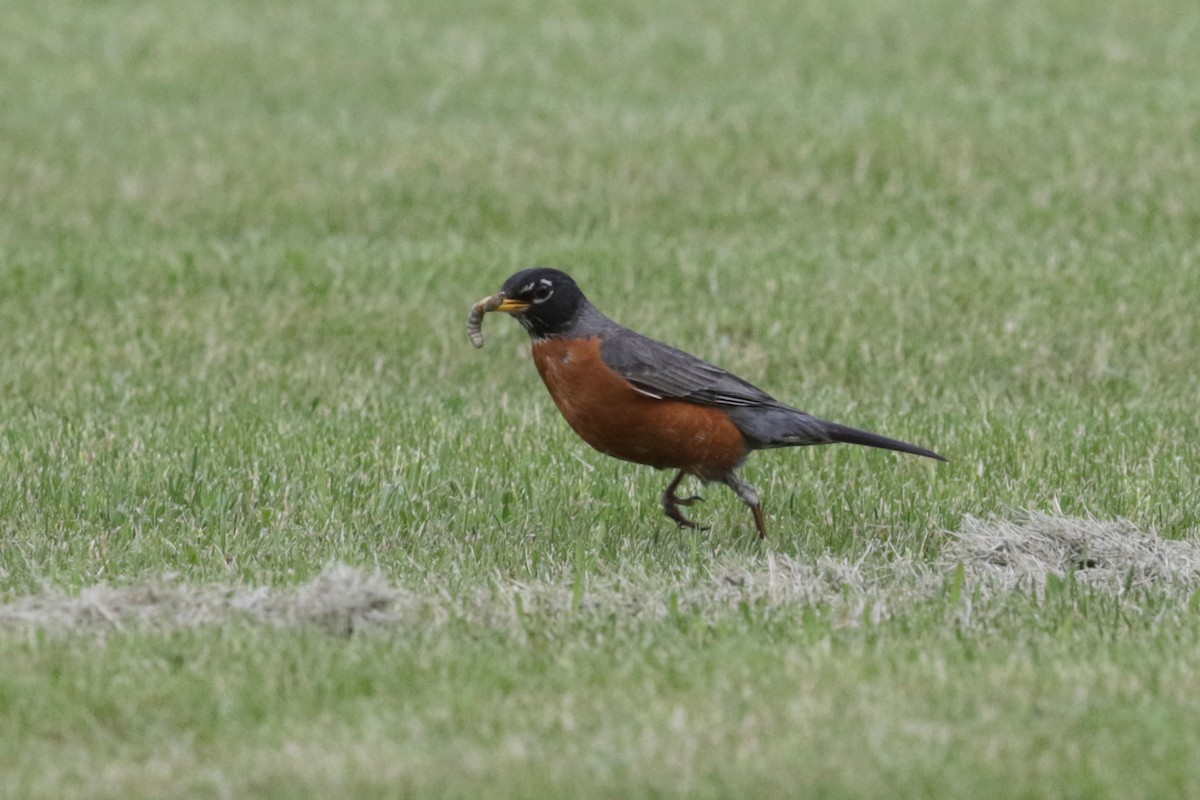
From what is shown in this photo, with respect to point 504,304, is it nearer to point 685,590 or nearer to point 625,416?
point 625,416

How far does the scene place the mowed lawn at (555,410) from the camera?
16.1 feet

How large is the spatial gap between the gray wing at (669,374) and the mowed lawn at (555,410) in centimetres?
59

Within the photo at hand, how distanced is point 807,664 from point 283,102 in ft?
42.9

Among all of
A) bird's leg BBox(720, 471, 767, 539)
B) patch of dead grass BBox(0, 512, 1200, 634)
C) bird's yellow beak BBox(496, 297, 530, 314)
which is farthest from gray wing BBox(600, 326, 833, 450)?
patch of dead grass BBox(0, 512, 1200, 634)

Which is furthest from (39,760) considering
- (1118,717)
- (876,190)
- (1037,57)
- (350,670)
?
(1037,57)

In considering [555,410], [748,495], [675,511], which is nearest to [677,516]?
[675,511]

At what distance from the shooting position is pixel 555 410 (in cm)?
977

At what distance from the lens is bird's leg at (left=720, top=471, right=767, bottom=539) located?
7.27m

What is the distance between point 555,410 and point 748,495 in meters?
2.63

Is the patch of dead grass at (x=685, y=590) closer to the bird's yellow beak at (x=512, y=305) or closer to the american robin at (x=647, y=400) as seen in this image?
the american robin at (x=647, y=400)

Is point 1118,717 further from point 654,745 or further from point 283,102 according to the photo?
point 283,102

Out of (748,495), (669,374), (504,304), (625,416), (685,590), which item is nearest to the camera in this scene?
(685,590)

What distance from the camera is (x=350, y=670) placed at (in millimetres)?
5328

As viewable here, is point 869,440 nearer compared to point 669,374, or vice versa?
point 669,374
